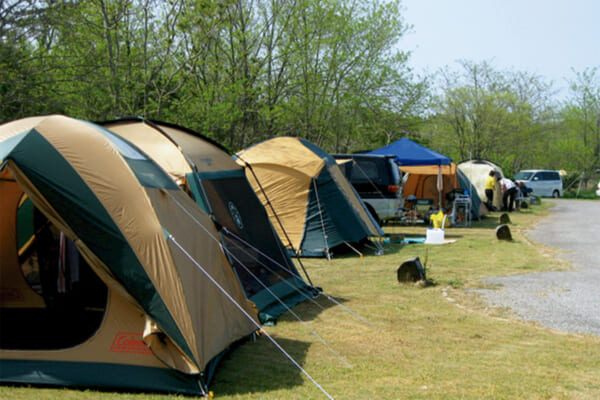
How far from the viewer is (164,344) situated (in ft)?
15.7

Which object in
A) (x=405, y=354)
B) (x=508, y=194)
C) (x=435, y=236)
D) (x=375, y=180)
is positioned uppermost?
(x=375, y=180)

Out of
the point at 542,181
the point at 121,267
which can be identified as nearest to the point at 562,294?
the point at 121,267

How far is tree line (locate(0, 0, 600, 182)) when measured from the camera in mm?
13383

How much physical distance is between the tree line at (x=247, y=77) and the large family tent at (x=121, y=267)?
7508 mm

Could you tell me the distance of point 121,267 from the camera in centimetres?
485

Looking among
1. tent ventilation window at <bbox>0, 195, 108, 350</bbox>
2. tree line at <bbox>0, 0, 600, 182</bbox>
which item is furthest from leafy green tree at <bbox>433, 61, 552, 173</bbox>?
tent ventilation window at <bbox>0, 195, 108, 350</bbox>

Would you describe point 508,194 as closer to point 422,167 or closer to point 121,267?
point 422,167

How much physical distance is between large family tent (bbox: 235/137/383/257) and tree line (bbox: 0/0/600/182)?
4557 millimetres

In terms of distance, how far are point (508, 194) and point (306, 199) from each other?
52.6 ft

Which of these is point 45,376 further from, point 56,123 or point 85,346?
point 56,123

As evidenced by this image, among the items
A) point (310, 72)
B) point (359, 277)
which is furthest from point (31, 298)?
point (310, 72)

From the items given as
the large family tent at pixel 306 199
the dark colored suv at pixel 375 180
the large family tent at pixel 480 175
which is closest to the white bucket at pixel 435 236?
the dark colored suv at pixel 375 180

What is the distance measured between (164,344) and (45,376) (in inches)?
36.8

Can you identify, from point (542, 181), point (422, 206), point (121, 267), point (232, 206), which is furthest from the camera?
point (542, 181)
